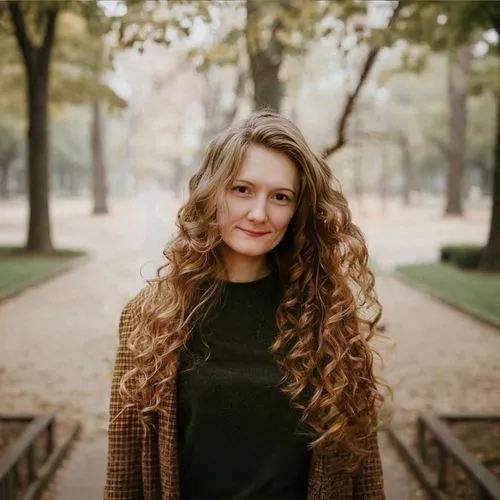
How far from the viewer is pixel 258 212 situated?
78.8 inches

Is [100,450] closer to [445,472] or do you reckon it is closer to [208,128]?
[445,472]

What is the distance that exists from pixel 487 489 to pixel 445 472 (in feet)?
3.22

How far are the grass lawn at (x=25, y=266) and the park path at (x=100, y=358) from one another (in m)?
0.31

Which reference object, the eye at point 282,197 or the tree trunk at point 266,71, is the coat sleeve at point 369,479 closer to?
the eye at point 282,197

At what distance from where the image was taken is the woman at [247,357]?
203cm

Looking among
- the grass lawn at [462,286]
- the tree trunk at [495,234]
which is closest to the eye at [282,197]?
the grass lawn at [462,286]

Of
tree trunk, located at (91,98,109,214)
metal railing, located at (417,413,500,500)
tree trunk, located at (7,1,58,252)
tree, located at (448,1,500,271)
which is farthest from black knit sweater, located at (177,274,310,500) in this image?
tree trunk, located at (91,98,109,214)

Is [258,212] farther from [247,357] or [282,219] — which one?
[247,357]

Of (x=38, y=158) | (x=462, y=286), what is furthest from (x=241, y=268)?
(x=38, y=158)

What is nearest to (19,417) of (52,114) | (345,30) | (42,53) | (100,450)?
(100,450)

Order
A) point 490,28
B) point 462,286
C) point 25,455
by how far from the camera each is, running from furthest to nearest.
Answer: point 462,286, point 490,28, point 25,455

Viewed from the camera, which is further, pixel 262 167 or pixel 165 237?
pixel 165 237

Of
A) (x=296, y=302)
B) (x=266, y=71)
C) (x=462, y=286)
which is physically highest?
(x=266, y=71)

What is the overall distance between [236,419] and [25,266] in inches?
575
